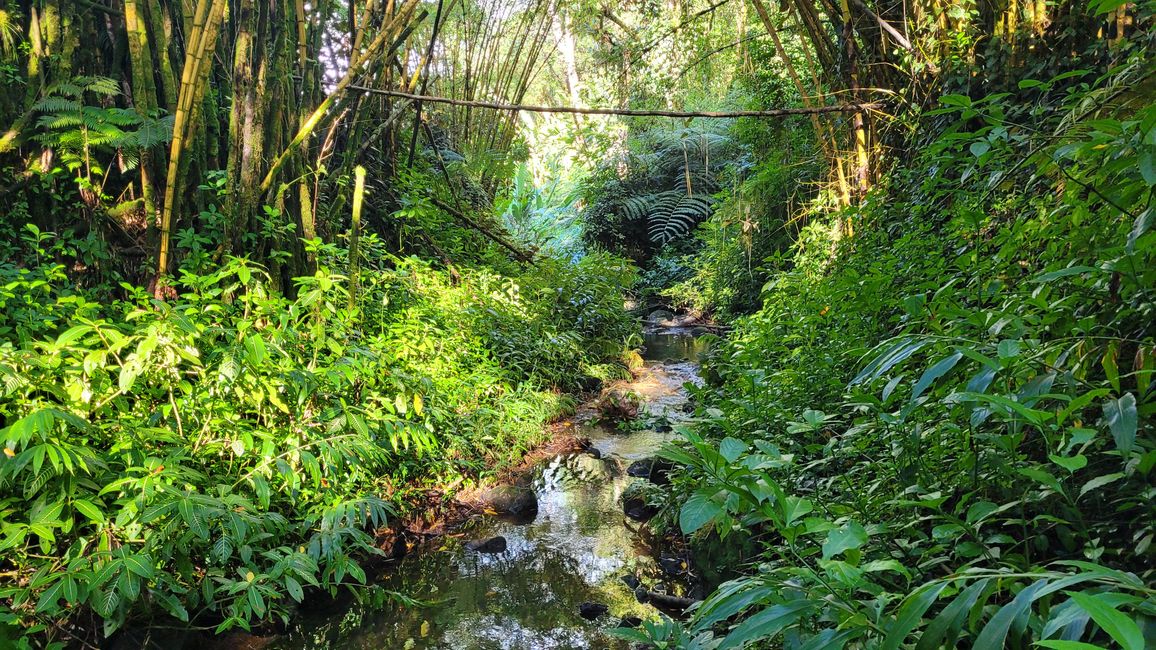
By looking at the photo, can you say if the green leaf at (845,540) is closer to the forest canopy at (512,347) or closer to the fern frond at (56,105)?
the forest canopy at (512,347)

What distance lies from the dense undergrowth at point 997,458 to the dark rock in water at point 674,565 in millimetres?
426

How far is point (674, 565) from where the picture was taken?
2.80m

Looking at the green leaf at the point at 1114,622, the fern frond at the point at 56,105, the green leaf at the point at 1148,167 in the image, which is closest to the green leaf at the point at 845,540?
the green leaf at the point at 1114,622

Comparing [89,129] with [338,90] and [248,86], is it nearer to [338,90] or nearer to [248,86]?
[248,86]

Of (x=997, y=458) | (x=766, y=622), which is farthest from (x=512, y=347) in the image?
(x=766, y=622)

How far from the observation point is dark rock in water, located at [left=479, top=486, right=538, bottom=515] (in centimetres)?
348

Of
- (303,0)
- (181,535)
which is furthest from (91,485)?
(303,0)

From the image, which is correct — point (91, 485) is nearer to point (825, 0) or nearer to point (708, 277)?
point (825, 0)

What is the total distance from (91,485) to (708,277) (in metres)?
8.35

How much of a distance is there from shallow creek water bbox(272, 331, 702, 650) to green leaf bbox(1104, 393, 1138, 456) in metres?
1.83

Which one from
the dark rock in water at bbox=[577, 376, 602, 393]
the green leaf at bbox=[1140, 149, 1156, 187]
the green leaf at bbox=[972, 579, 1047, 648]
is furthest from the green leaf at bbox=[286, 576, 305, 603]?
the dark rock in water at bbox=[577, 376, 602, 393]

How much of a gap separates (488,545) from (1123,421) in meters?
2.67

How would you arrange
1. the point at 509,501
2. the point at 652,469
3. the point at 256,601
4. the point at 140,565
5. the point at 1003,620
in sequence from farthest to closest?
the point at 652,469, the point at 509,501, the point at 256,601, the point at 140,565, the point at 1003,620

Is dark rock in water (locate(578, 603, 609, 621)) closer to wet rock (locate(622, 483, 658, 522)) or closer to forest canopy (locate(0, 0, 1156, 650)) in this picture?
forest canopy (locate(0, 0, 1156, 650))
